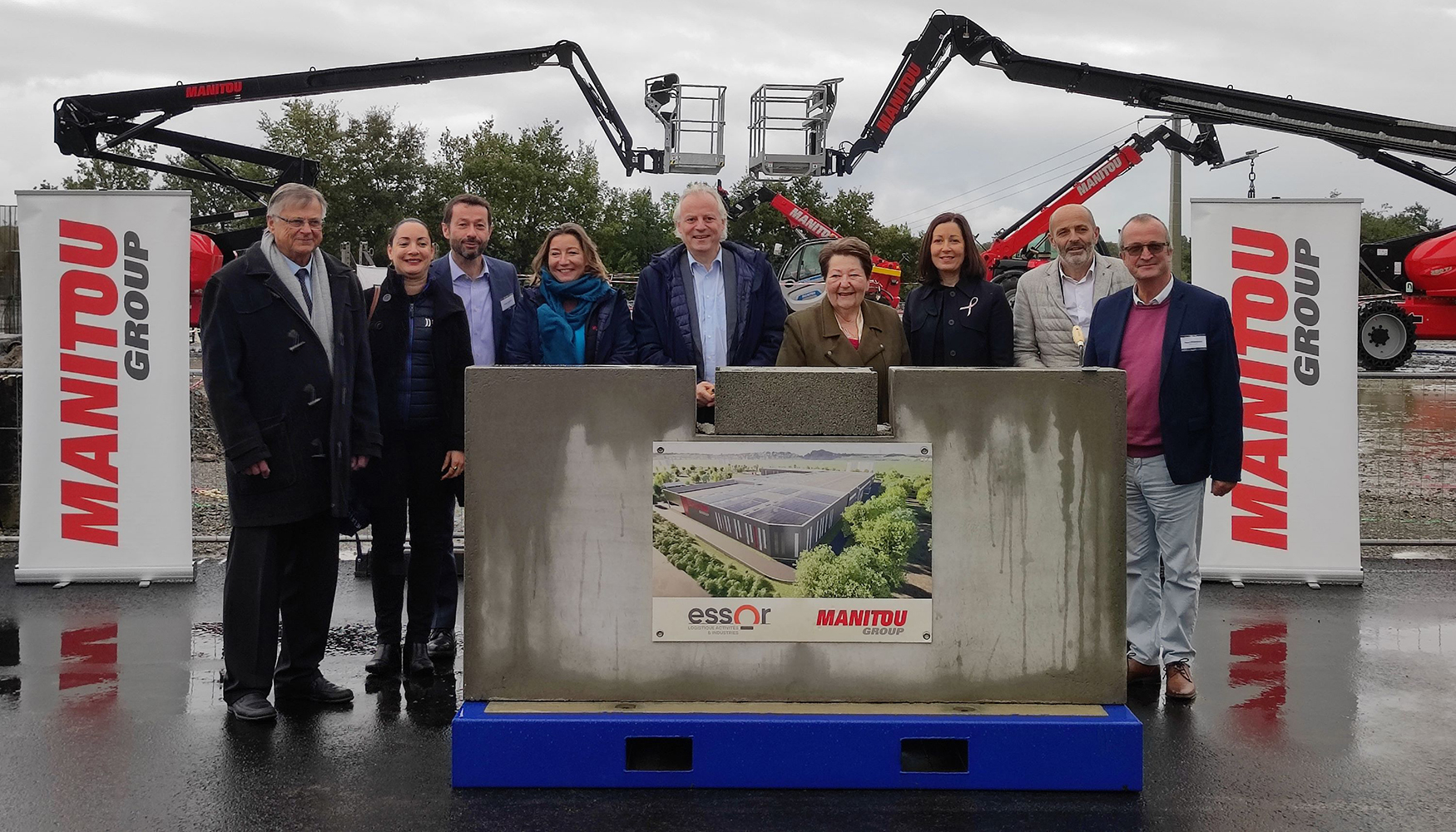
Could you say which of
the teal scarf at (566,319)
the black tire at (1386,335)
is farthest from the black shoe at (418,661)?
the black tire at (1386,335)

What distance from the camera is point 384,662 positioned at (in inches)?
220

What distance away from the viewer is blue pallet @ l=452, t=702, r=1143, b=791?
4090 millimetres

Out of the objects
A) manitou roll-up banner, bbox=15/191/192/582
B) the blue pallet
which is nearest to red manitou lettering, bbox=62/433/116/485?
manitou roll-up banner, bbox=15/191/192/582

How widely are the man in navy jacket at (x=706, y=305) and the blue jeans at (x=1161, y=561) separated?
5.59ft

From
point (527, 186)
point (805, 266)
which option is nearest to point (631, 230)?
point (527, 186)

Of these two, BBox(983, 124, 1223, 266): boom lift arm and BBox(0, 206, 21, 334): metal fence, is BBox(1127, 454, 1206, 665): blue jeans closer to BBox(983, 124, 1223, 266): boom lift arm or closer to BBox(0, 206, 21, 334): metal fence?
BBox(0, 206, 21, 334): metal fence

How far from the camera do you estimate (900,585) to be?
13.7 ft

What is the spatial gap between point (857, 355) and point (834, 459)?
119cm

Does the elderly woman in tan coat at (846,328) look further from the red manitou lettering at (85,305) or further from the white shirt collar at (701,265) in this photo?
the red manitou lettering at (85,305)

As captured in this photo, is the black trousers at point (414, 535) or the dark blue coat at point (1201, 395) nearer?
the dark blue coat at point (1201, 395)

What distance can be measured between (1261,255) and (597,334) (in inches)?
169

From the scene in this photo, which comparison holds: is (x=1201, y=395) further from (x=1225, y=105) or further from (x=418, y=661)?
(x=1225, y=105)

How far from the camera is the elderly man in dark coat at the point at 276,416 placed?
4906mm

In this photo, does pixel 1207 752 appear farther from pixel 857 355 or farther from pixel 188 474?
pixel 188 474
